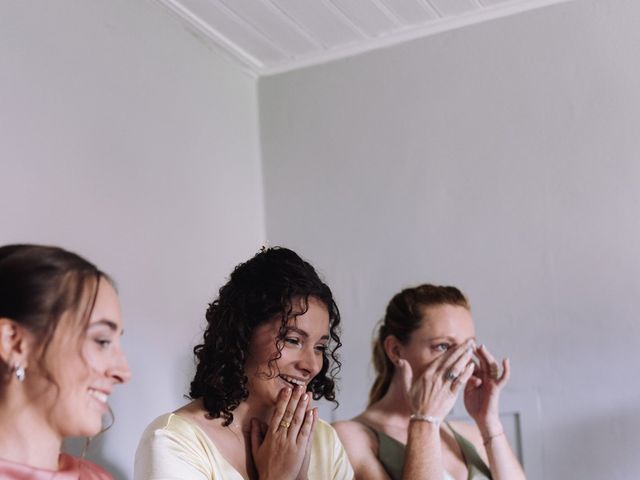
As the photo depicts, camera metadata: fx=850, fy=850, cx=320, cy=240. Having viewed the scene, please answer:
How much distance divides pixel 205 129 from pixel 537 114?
36.2 inches

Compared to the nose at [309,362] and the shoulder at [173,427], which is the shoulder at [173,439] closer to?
the shoulder at [173,427]

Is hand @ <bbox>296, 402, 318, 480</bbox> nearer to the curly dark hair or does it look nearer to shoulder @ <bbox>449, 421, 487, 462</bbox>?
the curly dark hair

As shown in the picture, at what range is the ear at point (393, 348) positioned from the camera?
200cm

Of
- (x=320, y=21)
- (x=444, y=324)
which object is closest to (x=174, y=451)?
(x=444, y=324)

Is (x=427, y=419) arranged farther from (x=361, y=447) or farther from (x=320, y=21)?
(x=320, y=21)

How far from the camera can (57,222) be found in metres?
1.81

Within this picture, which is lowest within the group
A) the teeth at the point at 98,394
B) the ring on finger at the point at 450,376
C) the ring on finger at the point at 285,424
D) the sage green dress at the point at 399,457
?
the sage green dress at the point at 399,457

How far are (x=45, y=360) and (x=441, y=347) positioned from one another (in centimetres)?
104

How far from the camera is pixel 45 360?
3.81 ft

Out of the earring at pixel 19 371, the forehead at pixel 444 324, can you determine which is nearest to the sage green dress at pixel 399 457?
the forehead at pixel 444 324

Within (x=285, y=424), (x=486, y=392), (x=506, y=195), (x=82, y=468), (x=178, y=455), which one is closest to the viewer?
(x=82, y=468)

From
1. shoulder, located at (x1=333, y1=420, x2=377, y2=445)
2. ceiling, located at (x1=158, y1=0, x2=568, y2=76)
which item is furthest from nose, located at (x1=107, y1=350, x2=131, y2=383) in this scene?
ceiling, located at (x1=158, y1=0, x2=568, y2=76)

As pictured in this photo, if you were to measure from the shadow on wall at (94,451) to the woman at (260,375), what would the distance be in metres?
0.32

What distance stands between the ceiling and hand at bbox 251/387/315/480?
1.18m
